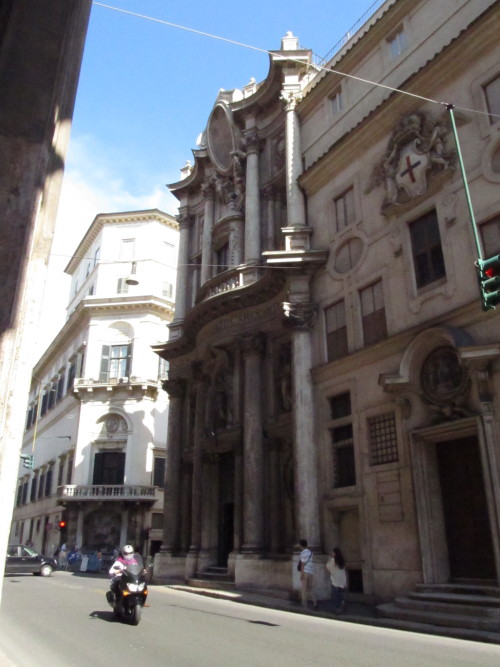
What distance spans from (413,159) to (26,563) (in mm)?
22992

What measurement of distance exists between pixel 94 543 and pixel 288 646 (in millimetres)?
30309

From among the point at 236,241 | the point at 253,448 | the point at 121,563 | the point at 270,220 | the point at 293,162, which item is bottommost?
the point at 121,563

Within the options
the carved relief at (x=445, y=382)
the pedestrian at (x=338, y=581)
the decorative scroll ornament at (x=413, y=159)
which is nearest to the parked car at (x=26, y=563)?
the pedestrian at (x=338, y=581)

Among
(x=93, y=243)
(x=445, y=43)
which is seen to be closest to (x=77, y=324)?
(x=93, y=243)

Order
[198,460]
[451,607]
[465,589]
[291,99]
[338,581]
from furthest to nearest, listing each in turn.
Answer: [198,460] < [291,99] < [338,581] < [465,589] < [451,607]

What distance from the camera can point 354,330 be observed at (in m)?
16.6

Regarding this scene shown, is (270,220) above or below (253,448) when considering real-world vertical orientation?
above

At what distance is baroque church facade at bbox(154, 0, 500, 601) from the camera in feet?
42.9

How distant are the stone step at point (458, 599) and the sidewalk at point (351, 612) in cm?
90

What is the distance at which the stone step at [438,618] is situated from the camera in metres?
9.80

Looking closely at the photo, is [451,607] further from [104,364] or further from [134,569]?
[104,364]

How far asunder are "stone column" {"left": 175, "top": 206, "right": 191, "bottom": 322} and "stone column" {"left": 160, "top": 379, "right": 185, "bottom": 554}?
3.75m

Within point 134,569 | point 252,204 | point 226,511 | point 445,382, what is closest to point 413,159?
point 445,382

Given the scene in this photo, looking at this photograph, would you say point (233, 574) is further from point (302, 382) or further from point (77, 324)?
point (77, 324)
